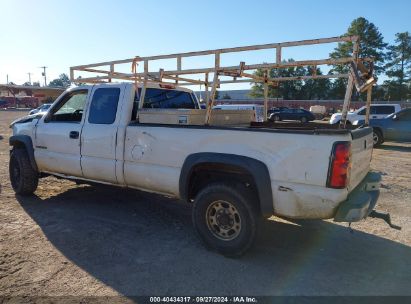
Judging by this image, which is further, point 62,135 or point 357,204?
point 62,135

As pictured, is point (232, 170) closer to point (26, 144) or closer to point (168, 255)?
point (168, 255)

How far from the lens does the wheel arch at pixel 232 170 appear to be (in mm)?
3645

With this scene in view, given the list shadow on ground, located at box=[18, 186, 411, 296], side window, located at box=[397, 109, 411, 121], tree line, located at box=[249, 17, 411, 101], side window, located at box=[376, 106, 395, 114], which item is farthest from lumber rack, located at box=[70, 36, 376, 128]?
tree line, located at box=[249, 17, 411, 101]

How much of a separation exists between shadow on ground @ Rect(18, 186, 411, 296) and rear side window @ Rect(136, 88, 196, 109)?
157 cm

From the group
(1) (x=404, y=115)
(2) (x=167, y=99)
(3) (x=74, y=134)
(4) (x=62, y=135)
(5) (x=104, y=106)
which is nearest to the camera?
(5) (x=104, y=106)

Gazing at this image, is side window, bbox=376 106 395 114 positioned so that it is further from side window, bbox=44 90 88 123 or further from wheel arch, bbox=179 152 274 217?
wheel arch, bbox=179 152 274 217

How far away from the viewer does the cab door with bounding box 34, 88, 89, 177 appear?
5.39 m

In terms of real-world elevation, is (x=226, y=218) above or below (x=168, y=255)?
above

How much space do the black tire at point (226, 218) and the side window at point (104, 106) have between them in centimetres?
177

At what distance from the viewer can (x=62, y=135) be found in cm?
553

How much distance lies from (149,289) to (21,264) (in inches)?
56.5

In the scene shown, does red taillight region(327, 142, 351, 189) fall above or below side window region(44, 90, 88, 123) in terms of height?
below

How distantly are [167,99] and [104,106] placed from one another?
3.20 feet

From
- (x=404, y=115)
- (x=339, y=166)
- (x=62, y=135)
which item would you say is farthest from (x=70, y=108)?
(x=404, y=115)
